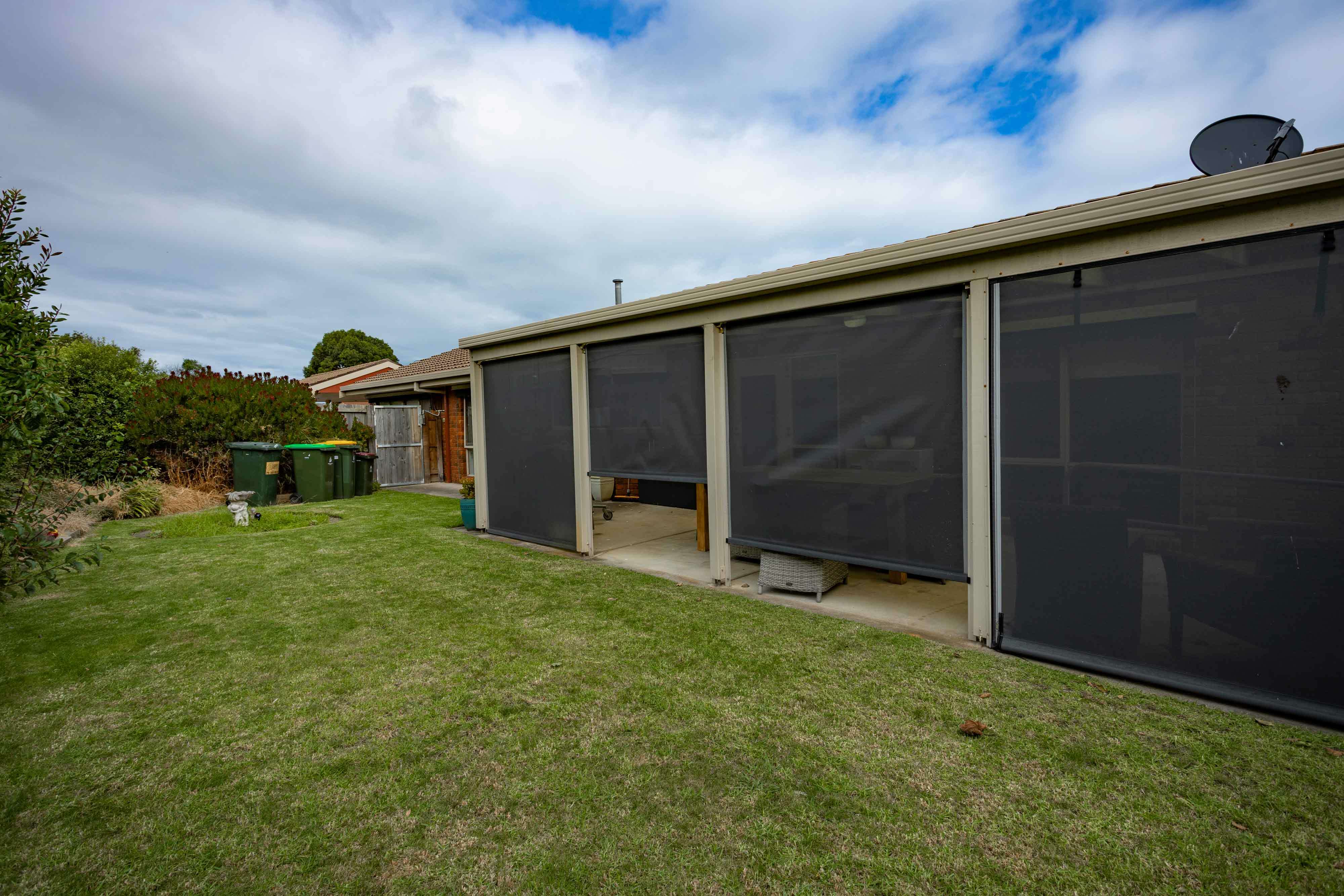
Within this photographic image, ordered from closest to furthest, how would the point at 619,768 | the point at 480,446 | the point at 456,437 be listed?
the point at 619,768 → the point at 480,446 → the point at 456,437

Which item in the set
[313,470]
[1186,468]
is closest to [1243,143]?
[1186,468]

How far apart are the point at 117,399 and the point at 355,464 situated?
9.06m

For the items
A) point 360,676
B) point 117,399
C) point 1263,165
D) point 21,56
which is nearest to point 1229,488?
point 1263,165

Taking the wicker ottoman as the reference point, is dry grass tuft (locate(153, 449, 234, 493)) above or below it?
above

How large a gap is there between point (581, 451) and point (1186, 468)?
509 centimetres

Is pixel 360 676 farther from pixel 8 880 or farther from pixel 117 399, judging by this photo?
pixel 117 399

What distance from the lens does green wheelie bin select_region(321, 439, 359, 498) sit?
36.2ft

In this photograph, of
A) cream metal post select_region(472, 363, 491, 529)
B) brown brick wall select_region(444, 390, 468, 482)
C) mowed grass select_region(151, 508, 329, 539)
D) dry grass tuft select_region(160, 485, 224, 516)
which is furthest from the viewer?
brown brick wall select_region(444, 390, 468, 482)

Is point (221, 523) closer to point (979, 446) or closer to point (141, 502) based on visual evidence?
point (141, 502)

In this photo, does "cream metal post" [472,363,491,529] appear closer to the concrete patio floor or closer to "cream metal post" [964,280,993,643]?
the concrete patio floor

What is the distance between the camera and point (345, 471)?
11.1 m

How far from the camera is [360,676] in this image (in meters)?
3.35

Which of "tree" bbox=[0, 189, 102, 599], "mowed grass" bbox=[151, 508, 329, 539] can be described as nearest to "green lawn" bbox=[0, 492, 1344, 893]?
"tree" bbox=[0, 189, 102, 599]

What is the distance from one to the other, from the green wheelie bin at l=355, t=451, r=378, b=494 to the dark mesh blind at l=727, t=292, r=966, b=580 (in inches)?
368
